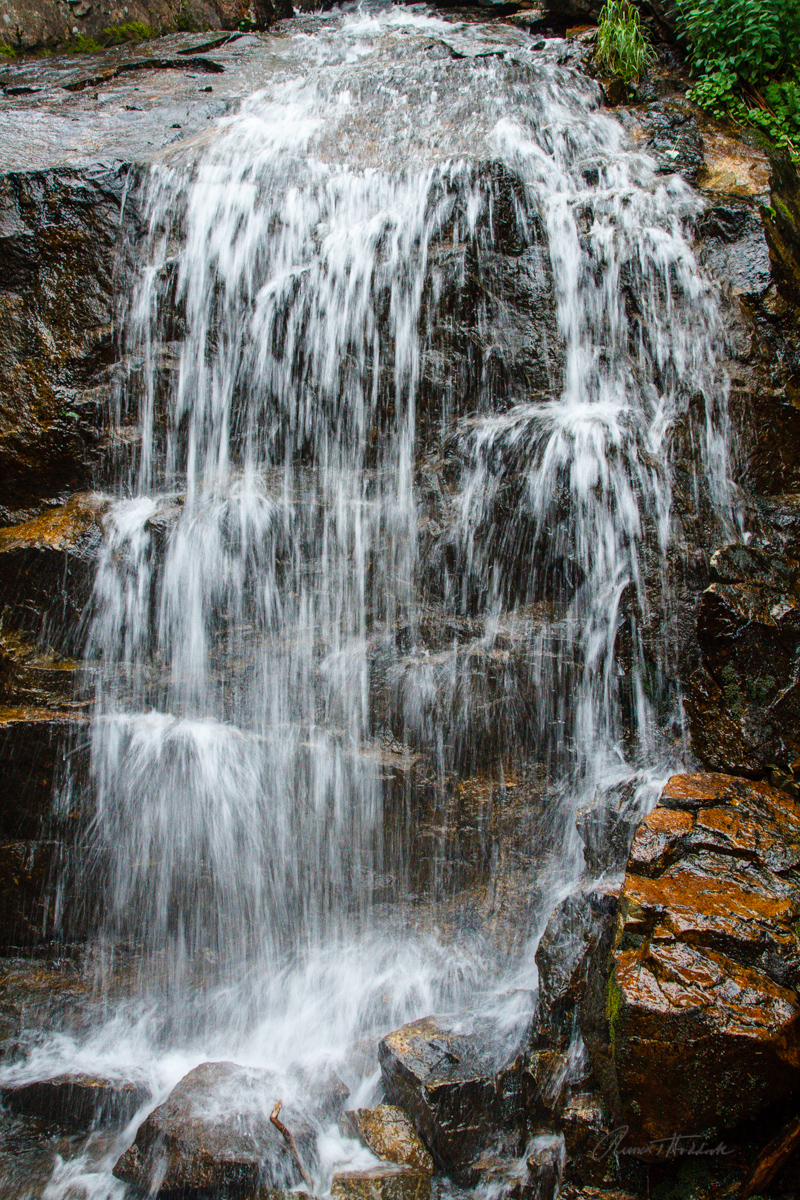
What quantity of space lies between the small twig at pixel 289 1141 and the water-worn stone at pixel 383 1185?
0.17 metres

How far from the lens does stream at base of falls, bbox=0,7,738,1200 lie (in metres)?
4.80

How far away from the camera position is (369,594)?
5.68m

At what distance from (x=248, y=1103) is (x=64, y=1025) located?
1.79 meters

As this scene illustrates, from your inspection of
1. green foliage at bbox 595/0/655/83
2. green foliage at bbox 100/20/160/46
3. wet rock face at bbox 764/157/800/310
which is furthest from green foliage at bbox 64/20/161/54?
wet rock face at bbox 764/157/800/310

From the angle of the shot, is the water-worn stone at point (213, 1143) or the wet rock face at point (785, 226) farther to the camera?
the wet rock face at point (785, 226)

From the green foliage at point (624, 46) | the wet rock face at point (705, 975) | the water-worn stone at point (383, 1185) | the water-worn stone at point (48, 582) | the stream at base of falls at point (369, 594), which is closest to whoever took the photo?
the wet rock face at point (705, 975)

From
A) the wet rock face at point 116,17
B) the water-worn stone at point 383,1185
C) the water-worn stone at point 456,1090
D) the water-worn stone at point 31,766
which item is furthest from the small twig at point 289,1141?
the wet rock face at point 116,17

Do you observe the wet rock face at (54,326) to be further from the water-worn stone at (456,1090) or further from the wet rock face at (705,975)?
the wet rock face at (705,975)

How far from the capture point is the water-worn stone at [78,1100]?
4.22 meters

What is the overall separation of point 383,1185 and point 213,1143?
34.7 inches

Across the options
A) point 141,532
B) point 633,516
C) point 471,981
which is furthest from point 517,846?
point 141,532

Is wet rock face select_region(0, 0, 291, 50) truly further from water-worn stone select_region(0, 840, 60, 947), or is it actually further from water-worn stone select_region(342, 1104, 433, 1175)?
water-worn stone select_region(342, 1104, 433, 1175)

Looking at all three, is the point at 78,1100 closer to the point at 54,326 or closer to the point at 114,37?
the point at 54,326

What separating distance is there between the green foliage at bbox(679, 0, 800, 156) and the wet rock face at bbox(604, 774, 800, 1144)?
25.8ft
